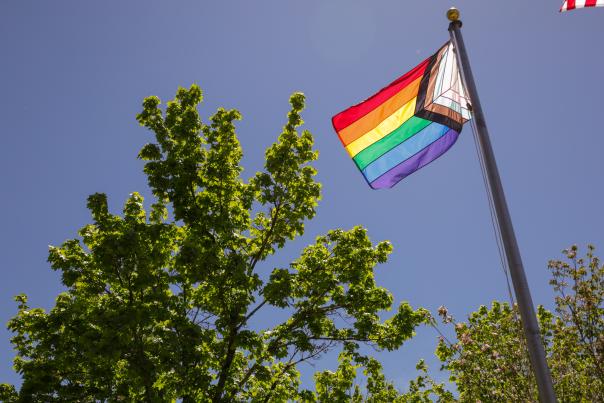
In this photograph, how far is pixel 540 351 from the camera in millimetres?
5480

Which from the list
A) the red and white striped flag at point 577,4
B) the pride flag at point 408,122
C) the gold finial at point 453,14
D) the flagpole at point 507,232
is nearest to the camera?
the flagpole at point 507,232

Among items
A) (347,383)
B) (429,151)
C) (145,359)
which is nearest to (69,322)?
(145,359)

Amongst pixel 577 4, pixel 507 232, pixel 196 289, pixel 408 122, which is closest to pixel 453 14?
pixel 408 122

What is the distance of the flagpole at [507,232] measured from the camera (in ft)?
17.9

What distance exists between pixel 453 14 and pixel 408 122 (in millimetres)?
1840

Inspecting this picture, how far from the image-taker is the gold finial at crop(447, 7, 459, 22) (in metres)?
7.79

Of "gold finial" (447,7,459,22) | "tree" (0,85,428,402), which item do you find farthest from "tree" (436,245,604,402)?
"gold finial" (447,7,459,22)

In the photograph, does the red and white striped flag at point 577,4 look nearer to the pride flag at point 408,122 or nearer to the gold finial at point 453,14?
the pride flag at point 408,122

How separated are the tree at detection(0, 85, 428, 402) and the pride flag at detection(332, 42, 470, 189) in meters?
4.59

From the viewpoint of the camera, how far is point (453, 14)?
7805mm

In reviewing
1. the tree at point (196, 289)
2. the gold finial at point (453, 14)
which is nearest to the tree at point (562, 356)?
the tree at point (196, 289)

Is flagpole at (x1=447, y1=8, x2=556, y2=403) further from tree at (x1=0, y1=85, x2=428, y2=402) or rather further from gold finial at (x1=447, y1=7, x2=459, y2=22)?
tree at (x1=0, y1=85, x2=428, y2=402)

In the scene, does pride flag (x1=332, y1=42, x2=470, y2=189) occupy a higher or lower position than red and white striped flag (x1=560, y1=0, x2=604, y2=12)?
lower

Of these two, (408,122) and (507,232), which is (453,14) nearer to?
(408,122)
